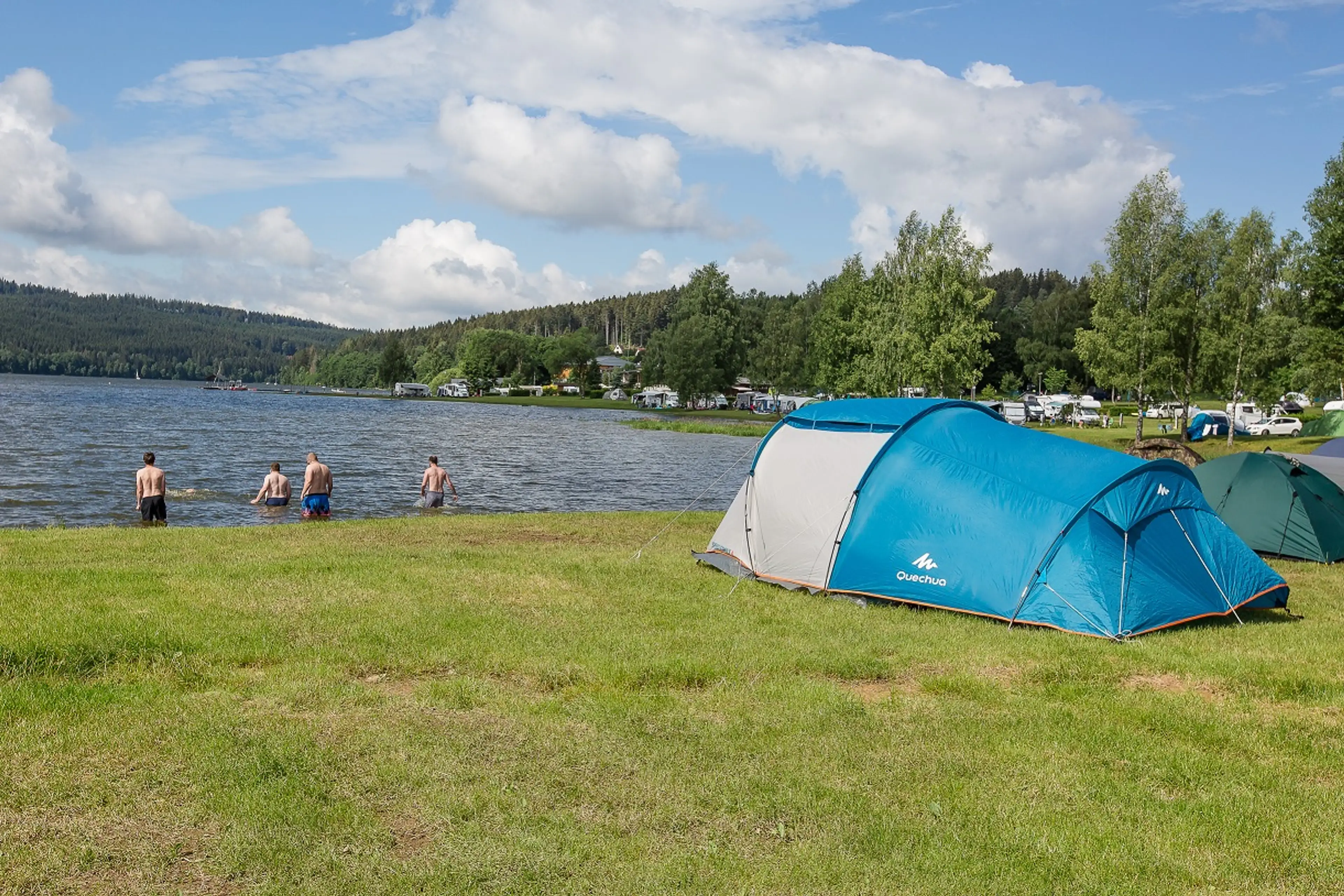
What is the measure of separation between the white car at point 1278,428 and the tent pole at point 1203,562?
55916 mm

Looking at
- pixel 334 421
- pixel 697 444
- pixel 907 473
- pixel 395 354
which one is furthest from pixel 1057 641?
pixel 395 354

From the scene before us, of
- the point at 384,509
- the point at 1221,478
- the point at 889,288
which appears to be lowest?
the point at 384,509

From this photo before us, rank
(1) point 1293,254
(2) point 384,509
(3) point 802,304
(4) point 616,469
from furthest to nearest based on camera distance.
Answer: (3) point 802,304 → (1) point 1293,254 → (4) point 616,469 → (2) point 384,509

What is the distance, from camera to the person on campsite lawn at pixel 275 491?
2670 centimetres

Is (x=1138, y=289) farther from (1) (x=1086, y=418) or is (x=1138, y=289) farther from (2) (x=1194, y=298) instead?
(1) (x=1086, y=418)

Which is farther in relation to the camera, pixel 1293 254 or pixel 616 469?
pixel 1293 254

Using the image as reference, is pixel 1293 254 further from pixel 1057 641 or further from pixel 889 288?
pixel 1057 641

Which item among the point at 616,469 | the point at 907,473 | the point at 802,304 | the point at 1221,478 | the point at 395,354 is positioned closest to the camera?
the point at 907,473

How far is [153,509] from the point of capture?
914 inches

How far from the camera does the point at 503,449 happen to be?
53.2 meters

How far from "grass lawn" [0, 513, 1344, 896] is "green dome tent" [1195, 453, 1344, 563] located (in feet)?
20.5

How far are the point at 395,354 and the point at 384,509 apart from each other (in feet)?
561

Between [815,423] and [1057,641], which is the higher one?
[815,423]

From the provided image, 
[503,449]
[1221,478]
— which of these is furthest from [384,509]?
[503,449]
